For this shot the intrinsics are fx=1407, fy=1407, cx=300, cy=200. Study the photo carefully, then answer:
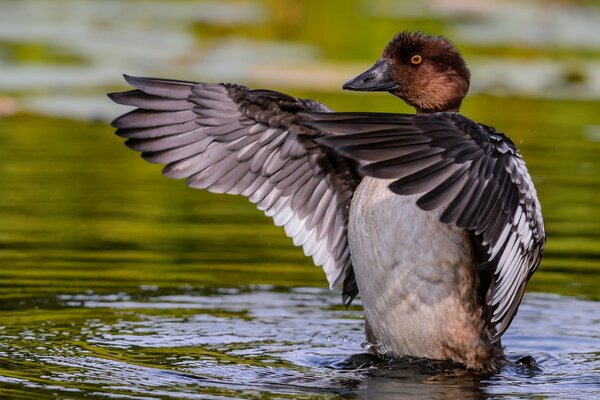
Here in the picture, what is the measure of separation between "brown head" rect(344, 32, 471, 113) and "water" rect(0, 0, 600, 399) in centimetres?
139

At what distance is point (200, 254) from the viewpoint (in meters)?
9.48

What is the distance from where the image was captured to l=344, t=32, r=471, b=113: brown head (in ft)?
24.4

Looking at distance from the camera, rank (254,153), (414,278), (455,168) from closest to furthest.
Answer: (455,168)
(414,278)
(254,153)

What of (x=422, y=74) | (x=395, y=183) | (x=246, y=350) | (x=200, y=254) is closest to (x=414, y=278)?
(x=246, y=350)

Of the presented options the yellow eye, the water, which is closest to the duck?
the yellow eye

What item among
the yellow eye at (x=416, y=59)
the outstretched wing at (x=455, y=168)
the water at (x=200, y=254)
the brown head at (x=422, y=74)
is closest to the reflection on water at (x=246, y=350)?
the water at (x=200, y=254)

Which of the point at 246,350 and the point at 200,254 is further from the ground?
the point at 200,254

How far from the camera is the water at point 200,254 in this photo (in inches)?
263

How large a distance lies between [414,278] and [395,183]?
1520 millimetres

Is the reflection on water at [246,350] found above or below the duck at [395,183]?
below

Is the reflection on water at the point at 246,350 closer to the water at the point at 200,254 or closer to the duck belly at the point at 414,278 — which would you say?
the water at the point at 200,254

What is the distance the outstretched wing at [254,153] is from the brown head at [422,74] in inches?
17.1

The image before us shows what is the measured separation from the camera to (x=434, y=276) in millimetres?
6969

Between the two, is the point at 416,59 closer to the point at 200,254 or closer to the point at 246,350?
the point at 246,350
